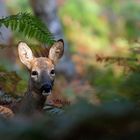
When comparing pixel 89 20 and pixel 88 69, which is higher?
pixel 89 20

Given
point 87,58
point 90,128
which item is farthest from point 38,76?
point 87,58

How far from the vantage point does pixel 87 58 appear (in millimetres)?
16609

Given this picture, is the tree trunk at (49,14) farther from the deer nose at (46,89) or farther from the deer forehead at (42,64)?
the deer nose at (46,89)

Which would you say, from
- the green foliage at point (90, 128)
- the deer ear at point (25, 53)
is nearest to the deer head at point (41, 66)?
the deer ear at point (25, 53)

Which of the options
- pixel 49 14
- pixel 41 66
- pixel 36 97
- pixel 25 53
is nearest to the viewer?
pixel 36 97

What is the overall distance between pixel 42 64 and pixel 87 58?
413 inches

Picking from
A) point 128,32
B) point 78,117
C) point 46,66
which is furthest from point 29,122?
point 128,32

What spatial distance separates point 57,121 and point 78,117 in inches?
4.8

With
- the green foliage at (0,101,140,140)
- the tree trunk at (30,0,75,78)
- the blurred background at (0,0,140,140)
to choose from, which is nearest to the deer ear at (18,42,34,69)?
the blurred background at (0,0,140,140)

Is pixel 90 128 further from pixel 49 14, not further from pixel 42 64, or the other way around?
pixel 49 14

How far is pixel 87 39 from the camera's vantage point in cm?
1997

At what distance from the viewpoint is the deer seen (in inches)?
223

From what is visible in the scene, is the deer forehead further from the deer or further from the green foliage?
the green foliage

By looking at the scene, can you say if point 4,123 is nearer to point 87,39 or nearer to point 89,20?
point 87,39
